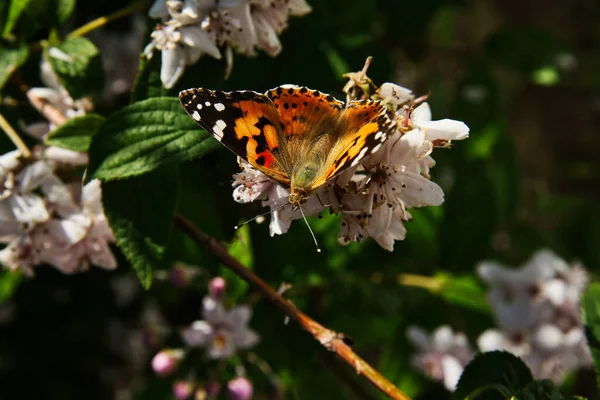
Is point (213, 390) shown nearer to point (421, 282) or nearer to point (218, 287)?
point (218, 287)

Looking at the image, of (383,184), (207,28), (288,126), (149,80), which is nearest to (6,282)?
(149,80)

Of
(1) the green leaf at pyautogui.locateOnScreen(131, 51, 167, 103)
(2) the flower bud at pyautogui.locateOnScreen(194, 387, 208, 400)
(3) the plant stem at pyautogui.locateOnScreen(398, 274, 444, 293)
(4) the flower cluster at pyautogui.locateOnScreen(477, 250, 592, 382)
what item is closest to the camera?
(1) the green leaf at pyautogui.locateOnScreen(131, 51, 167, 103)

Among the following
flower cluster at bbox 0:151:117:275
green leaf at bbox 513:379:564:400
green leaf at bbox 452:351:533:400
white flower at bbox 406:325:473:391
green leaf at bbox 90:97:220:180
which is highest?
green leaf at bbox 90:97:220:180

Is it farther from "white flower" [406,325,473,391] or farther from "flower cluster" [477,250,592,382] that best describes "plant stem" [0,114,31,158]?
"flower cluster" [477,250,592,382]

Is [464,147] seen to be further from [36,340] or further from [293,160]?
[36,340]

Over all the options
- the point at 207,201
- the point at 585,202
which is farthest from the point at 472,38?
the point at 207,201

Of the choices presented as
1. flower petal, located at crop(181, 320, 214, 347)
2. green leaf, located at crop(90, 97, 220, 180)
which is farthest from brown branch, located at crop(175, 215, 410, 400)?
flower petal, located at crop(181, 320, 214, 347)
